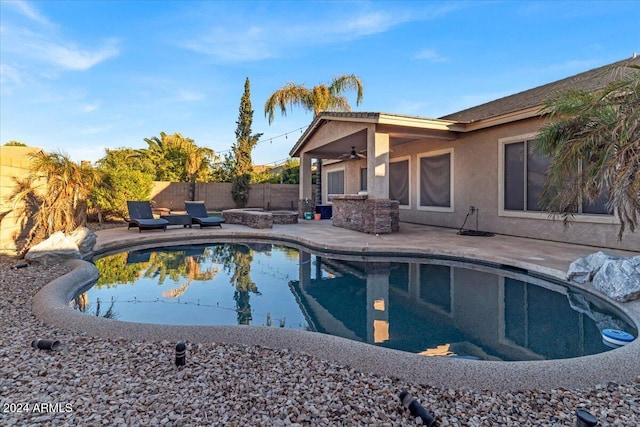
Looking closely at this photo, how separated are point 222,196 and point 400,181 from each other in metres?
12.5

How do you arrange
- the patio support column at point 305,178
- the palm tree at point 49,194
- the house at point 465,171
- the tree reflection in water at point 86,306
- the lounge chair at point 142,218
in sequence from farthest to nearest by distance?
the patio support column at point 305,178 → the lounge chair at point 142,218 → the house at point 465,171 → the palm tree at point 49,194 → the tree reflection in water at point 86,306

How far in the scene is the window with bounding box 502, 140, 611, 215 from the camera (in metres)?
9.62

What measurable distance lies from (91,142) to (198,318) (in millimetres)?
17825

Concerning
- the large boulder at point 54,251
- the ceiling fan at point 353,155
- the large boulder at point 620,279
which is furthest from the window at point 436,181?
the large boulder at point 54,251

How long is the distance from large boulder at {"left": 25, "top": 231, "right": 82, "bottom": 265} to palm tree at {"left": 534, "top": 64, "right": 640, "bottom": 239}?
922cm

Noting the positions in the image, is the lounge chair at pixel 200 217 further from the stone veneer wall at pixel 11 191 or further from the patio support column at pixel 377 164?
the patio support column at pixel 377 164

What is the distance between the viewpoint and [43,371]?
2850 millimetres

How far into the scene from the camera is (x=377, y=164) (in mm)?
10922

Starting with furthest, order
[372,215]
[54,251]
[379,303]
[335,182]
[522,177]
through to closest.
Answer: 1. [335,182]
2. [372,215]
3. [522,177]
4. [54,251]
5. [379,303]

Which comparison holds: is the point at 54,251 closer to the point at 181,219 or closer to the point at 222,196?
the point at 181,219

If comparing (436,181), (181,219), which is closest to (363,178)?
(436,181)

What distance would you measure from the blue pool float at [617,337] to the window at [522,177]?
19.6 feet

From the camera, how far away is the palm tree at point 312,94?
61.3 ft

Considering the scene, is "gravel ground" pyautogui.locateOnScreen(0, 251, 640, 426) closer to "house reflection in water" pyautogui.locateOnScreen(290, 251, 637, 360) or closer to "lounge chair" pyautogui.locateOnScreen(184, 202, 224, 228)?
"house reflection in water" pyautogui.locateOnScreen(290, 251, 637, 360)
